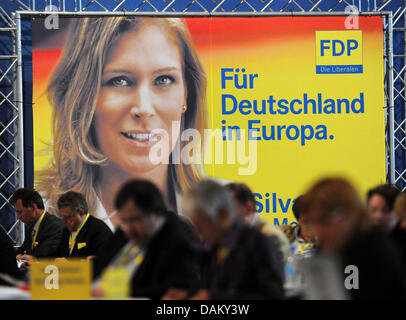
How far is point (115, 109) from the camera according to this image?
20.6 ft

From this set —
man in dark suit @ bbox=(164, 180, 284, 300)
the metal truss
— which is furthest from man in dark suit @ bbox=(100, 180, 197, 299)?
the metal truss

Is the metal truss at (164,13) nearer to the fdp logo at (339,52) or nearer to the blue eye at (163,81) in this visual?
the fdp logo at (339,52)

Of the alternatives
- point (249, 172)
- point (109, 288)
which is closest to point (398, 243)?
point (109, 288)

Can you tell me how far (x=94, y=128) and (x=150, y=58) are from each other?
0.82m

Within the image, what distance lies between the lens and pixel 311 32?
6398mm

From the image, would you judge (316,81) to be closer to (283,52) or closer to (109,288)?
(283,52)

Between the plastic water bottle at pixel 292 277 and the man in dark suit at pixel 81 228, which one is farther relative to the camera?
the man in dark suit at pixel 81 228

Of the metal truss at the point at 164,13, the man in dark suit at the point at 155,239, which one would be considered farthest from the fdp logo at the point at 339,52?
the man in dark suit at the point at 155,239

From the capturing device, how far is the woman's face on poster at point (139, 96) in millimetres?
6254

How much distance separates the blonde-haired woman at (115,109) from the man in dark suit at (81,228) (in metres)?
1.41

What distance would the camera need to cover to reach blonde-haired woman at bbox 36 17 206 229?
246 inches

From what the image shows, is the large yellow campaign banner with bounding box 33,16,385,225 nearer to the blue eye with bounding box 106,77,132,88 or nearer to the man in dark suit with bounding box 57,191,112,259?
the blue eye with bounding box 106,77,132,88

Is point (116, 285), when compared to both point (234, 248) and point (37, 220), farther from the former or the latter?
point (37, 220)

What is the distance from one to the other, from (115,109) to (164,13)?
3.21ft
